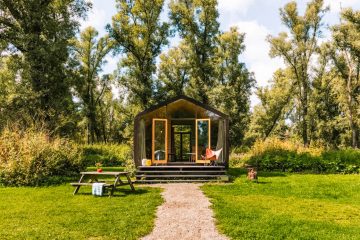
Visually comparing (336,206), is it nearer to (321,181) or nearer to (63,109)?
(321,181)

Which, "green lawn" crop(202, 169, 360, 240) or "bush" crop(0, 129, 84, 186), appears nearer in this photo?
Result: "green lawn" crop(202, 169, 360, 240)

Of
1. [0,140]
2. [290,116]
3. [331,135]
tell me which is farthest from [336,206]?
[290,116]

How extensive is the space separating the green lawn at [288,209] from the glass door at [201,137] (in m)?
4.21

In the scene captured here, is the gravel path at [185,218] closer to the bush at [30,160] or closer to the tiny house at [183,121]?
the bush at [30,160]

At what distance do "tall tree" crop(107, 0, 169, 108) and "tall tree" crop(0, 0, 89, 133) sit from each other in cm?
979

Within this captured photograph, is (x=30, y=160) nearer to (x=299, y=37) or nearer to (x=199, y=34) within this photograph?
(x=199, y=34)

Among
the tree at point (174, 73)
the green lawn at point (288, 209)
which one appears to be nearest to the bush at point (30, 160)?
the green lawn at point (288, 209)

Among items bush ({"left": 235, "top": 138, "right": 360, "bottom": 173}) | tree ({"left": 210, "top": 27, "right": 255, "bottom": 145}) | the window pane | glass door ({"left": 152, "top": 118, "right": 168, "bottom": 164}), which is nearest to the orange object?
glass door ({"left": 152, "top": 118, "right": 168, "bottom": 164})

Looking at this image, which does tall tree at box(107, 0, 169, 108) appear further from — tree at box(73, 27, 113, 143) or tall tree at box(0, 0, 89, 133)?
tall tree at box(0, 0, 89, 133)

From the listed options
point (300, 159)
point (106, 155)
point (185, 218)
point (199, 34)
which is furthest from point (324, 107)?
point (185, 218)

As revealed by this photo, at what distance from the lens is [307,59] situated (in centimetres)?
3434

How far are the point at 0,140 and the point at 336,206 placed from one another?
1250 centimetres

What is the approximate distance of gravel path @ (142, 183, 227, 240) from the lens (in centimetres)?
661

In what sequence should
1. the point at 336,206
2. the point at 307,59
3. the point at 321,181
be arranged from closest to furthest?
the point at 336,206
the point at 321,181
the point at 307,59
